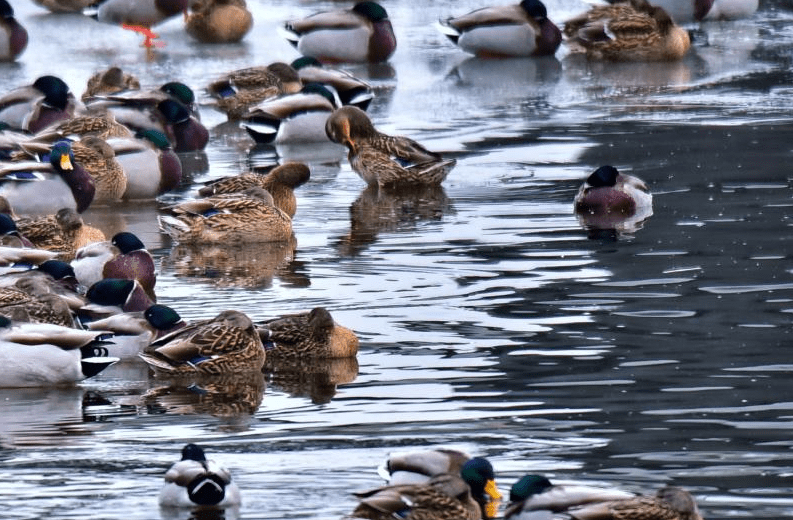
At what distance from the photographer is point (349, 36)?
2203 cm

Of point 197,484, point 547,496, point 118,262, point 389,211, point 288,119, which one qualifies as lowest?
point 389,211

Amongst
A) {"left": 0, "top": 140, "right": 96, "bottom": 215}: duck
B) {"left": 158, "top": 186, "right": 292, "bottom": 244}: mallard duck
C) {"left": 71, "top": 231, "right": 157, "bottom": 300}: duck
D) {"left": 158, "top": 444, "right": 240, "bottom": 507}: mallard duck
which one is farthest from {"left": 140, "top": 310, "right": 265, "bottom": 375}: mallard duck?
{"left": 0, "top": 140, "right": 96, "bottom": 215}: duck

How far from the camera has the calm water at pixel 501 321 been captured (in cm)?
801

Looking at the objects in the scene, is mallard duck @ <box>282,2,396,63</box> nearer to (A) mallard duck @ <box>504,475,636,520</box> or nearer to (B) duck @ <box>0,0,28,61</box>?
(B) duck @ <box>0,0,28,61</box>

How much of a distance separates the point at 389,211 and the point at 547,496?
7.87m

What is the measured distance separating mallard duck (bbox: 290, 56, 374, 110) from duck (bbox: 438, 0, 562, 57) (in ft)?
11.5

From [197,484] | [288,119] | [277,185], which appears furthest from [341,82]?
[197,484]

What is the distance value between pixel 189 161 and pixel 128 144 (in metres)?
1.54

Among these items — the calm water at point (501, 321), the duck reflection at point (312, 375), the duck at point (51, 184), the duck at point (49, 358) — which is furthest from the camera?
the duck at point (51, 184)

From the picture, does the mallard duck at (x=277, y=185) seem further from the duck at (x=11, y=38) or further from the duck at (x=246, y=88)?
the duck at (x=11, y=38)

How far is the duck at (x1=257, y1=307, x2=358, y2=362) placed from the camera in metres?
10.0

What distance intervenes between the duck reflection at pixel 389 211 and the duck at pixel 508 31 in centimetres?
709

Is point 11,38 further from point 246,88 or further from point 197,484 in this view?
point 197,484

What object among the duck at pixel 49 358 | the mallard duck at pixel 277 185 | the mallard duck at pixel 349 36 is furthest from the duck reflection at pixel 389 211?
the mallard duck at pixel 349 36
